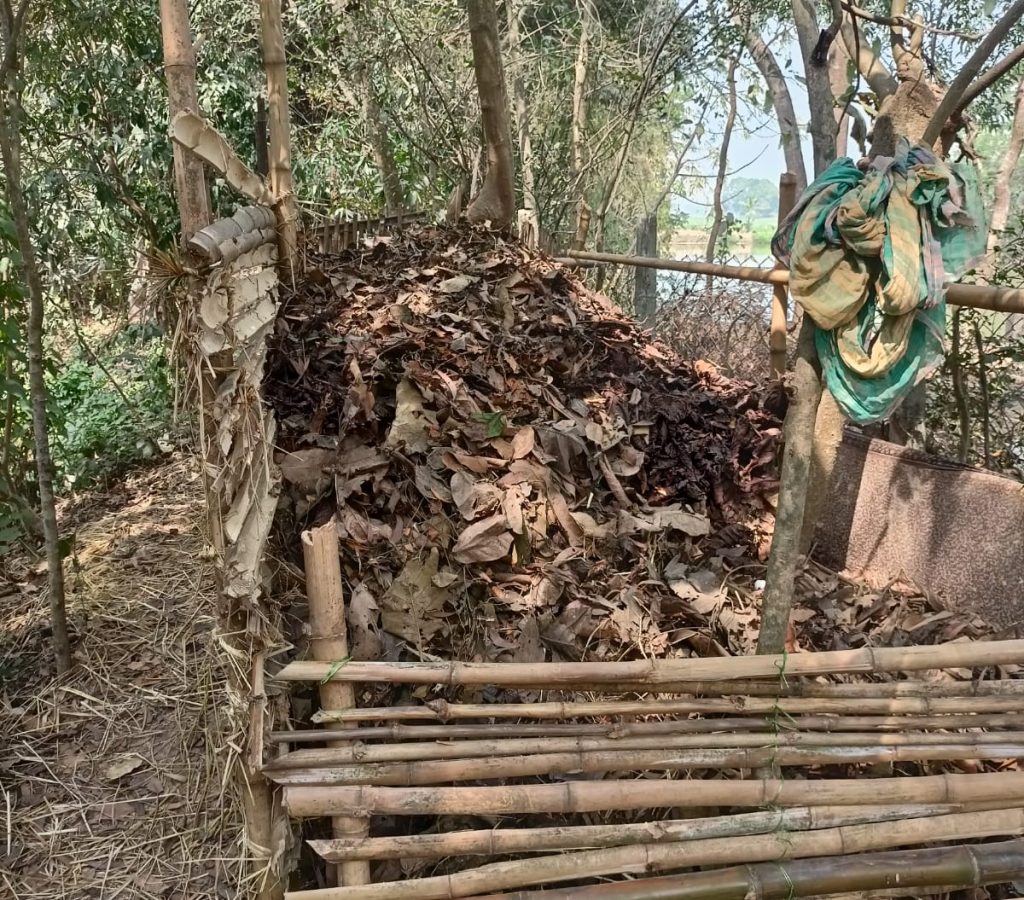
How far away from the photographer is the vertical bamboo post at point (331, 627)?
1761 millimetres

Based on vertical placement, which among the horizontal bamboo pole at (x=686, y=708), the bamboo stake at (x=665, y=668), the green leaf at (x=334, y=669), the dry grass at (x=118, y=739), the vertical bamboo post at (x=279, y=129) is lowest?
the dry grass at (x=118, y=739)

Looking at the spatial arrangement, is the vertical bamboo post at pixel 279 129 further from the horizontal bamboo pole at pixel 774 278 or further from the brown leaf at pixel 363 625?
the horizontal bamboo pole at pixel 774 278

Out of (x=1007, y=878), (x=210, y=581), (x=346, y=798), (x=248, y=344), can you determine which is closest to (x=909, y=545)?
(x=1007, y=878)

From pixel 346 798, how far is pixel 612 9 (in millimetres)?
9173

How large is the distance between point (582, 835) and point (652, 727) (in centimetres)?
29

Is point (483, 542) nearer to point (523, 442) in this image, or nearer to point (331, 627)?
point (523, 442)

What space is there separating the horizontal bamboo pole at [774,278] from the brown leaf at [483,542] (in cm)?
108

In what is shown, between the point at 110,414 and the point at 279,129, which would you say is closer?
the point at 279,129

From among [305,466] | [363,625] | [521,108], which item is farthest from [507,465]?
[521,108]

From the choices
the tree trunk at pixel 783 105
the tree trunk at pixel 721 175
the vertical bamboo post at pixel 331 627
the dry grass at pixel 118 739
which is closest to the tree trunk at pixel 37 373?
the dry grass at pixel 118 739

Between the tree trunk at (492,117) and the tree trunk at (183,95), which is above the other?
the tree trunk at (492,117)

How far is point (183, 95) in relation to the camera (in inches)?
81.6

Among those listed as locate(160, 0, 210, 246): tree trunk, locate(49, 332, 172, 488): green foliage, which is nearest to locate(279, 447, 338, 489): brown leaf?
locate(160, 0, 210, 246): tree trunk

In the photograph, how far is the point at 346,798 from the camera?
1.73 meters
